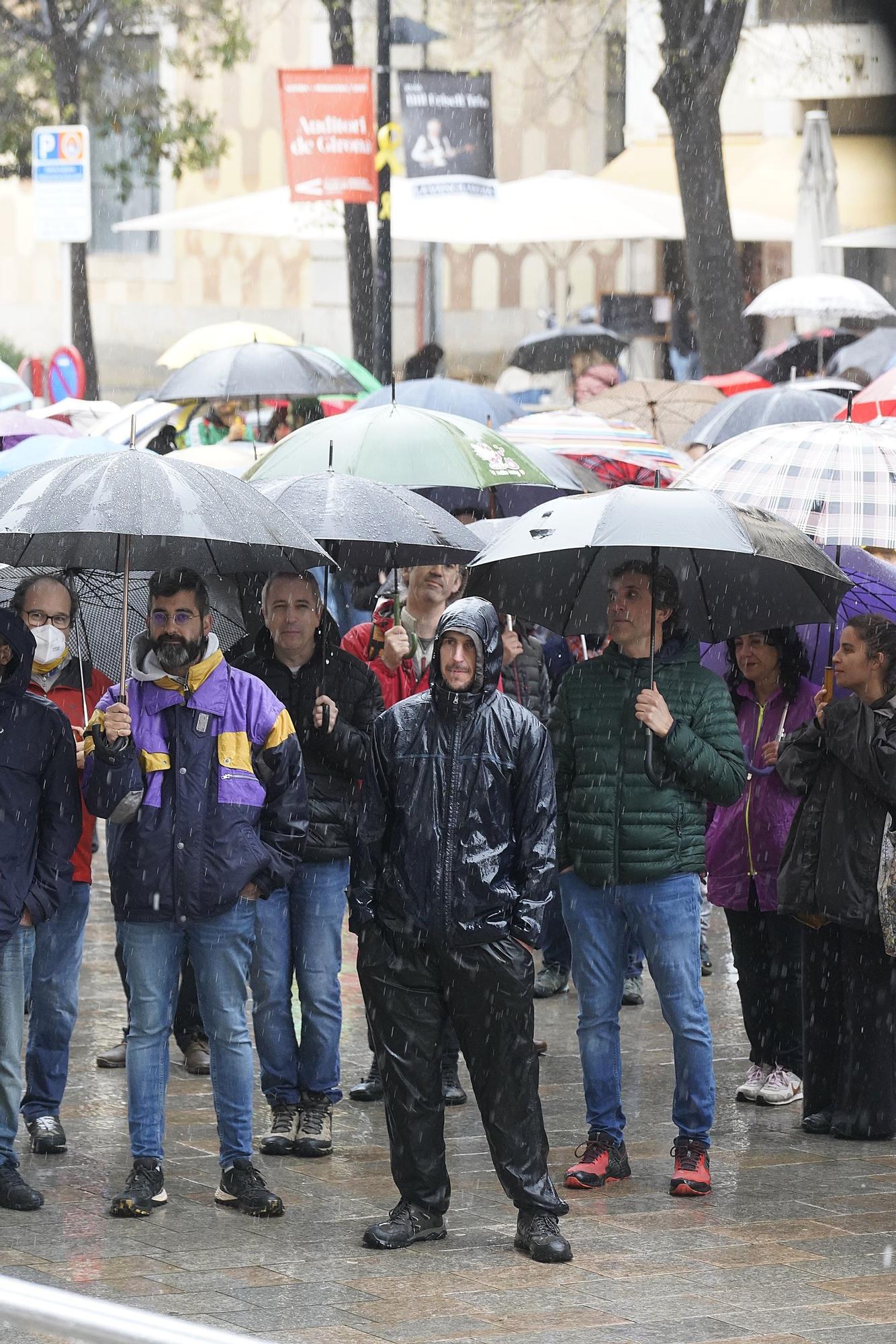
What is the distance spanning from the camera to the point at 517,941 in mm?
5844

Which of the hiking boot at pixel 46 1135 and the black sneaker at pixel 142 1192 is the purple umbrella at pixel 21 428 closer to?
the hiking boot at pixel 46 1135

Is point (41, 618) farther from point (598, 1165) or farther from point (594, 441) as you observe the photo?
point (594, 441)

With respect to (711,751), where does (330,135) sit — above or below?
above

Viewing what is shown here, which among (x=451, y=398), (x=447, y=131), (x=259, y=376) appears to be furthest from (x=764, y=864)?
(x=447, y=131)

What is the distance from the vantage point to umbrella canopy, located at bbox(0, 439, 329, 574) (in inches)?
237

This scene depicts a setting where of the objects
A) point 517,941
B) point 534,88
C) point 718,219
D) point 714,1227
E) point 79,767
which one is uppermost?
point 534,88

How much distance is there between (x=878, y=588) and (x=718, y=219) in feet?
44.8

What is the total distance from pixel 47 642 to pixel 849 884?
2748 mm

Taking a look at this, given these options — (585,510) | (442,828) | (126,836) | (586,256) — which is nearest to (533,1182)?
(442,828)

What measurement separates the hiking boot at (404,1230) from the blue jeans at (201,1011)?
531mm

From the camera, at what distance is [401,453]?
8320 millimetres

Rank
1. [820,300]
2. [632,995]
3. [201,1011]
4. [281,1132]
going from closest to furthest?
[201,1011] < [281,1132] < [632,995] < [820,300]

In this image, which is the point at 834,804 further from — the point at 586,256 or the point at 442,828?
the point at 586,256

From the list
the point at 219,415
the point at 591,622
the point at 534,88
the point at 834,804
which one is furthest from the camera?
the point at 534,88
